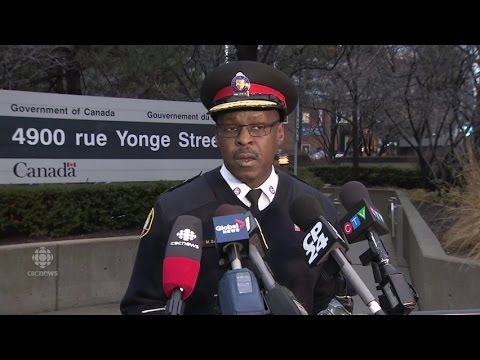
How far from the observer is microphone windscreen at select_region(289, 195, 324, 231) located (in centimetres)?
141

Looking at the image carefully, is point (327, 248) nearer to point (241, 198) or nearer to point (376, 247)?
point (376, 247)

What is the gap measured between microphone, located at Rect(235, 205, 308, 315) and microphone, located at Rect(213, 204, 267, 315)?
0.02 meters

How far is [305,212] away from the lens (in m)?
1.45

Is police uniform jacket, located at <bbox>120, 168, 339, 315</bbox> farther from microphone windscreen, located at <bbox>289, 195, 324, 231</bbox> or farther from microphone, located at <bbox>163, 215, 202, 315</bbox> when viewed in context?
microphone, located at <bbox>163, 215, 202, 315</bbox>

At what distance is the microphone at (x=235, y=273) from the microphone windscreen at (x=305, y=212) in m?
0.24

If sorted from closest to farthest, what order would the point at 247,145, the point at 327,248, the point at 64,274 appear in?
the point at 327,248
the point at 247,145
the point at 64,274

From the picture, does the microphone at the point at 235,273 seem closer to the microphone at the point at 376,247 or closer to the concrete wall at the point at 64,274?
the microphone at the point at 376,247

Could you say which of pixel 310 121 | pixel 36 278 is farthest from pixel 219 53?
pixel 310 121

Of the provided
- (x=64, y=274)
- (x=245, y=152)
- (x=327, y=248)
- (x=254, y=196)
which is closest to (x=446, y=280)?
(x=254, y=196)

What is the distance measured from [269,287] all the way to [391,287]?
0.37 metres

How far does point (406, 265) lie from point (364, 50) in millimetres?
7238

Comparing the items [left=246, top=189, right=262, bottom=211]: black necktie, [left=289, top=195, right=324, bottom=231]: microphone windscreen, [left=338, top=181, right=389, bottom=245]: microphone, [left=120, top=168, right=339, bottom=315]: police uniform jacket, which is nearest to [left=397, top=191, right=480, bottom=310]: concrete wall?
[left=120, top=168, right=339, bottom=315]: police uniform jacket

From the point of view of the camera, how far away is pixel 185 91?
12.1 m
